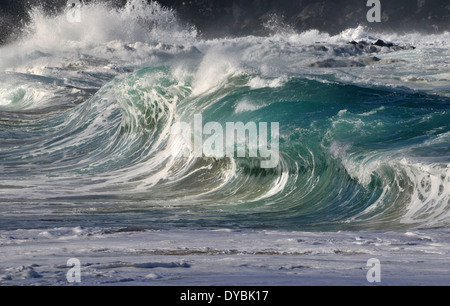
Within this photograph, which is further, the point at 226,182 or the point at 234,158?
the point at 234,158

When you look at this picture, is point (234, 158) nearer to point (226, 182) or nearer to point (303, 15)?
point (226, 182)

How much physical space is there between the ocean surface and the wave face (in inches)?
1.0

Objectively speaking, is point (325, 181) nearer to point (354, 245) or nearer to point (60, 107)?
point (354, 245)

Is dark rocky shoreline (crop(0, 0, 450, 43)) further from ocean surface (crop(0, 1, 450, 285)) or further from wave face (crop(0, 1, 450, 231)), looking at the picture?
wave face (crop(0, 1, 450, 231))

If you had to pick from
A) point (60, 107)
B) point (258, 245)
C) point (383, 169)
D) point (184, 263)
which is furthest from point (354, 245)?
point (60, 107)

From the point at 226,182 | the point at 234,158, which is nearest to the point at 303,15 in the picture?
the point at 234,158

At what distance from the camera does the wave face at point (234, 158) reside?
23.8 ft

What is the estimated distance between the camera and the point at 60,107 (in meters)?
20.9

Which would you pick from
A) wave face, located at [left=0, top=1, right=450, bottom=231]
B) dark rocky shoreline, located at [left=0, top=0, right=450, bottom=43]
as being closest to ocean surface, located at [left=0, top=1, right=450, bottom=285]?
wave face, located at [left=0, top=1, right=450, bottom=231]

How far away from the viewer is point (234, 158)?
32.0ft

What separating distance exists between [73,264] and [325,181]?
4.85 meters

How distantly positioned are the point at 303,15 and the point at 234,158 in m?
65.1

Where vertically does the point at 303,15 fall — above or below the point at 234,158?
above

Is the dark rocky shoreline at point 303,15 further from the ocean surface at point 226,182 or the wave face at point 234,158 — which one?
the wave face at point 234,158
